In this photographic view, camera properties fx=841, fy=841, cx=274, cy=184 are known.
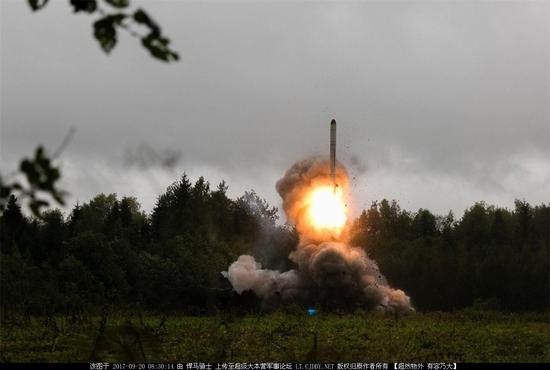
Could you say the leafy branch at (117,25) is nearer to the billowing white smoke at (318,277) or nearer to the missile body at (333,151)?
the billowing white smoke at (318,277)

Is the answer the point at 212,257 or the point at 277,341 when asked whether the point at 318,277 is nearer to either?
the point at 212,257

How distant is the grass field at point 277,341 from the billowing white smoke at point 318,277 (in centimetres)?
1574

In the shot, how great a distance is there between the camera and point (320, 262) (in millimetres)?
56719

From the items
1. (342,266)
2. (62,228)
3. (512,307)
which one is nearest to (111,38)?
(342,266)

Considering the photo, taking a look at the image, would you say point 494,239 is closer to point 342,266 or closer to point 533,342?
point 342,266

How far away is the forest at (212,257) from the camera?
52.7 meters

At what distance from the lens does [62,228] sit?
242 ft

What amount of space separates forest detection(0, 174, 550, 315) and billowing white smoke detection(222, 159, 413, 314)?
1194mm

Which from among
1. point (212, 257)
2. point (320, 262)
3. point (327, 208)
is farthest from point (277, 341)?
point (212, 257)

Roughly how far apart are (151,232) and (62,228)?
9217 mm

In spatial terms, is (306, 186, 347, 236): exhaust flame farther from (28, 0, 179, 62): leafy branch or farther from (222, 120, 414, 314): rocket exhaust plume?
(28, 0, 179, 62): leafy branch

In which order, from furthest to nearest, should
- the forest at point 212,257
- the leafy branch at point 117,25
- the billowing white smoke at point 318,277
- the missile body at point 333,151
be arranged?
the missile body at point 333,151 → the billowing white smoke at point 318,277 → the forest at point 212,257 → the leafy branch at point 117,25

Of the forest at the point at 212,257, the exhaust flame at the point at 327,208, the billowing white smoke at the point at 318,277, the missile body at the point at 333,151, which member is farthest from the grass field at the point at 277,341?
the exhaust flame at the point at 327,208

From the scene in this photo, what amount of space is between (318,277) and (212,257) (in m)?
12.5
